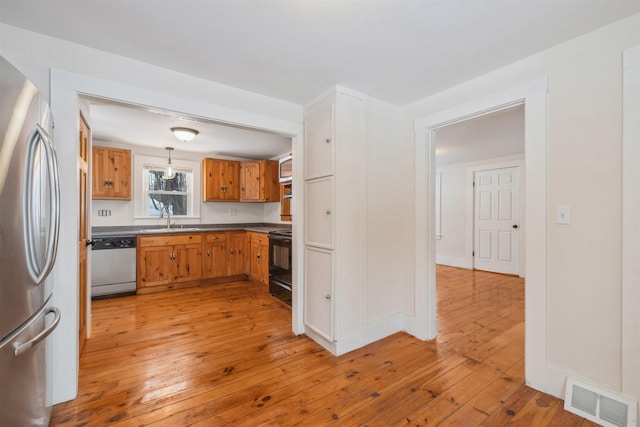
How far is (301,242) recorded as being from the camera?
2.78m

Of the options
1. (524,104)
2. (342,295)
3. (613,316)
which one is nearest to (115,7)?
(342,295)

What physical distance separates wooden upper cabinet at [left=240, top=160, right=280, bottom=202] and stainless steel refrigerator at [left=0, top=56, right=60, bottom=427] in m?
3.74

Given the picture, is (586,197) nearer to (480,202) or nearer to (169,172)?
(480,202)

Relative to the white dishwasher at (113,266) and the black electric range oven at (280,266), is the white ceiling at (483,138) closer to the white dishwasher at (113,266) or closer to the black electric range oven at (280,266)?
the black electric range oven at (280,266)

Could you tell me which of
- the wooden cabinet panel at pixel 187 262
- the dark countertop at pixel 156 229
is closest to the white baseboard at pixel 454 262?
the dark countertop at pixel 156 229

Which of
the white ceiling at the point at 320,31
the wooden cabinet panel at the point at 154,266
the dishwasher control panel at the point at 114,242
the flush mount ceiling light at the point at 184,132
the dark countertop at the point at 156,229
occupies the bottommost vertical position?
the wooden cabinet panel at the point at 154,266

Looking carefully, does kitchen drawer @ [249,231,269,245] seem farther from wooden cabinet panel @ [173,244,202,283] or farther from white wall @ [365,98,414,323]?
white wall @ [365,98,414,323]

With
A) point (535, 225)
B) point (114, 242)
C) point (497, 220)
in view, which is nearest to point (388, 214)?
point (535, 225)

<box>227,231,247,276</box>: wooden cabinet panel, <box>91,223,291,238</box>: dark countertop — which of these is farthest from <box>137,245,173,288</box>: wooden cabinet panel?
<box>227,231,247,276</box>: wooden cabinet panel

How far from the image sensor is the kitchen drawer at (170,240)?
4059 mm

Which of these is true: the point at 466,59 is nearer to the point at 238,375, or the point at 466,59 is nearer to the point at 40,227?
the point at 40,227

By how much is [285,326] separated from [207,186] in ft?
10.6

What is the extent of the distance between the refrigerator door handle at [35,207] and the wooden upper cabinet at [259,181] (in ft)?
12.2

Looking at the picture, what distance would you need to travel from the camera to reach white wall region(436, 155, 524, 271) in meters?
5.94
